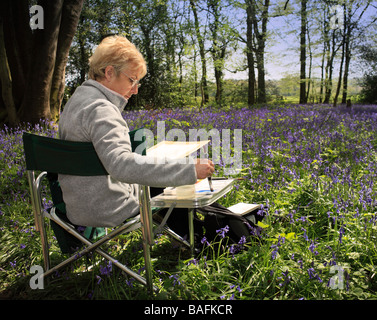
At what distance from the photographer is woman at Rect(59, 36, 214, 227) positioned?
144cm

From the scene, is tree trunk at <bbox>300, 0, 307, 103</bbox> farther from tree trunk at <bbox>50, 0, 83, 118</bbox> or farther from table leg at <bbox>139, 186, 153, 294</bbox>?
table leg at <bbox>139, 186, 153, 294</bbox>

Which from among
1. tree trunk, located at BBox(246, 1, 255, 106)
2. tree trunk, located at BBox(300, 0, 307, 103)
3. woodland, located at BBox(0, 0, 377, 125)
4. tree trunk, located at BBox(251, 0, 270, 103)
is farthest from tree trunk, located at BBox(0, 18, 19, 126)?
tree trunk, located at BBox(300, 0, 307, 103)

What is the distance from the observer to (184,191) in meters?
1.96

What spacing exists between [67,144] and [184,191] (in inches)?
29.4

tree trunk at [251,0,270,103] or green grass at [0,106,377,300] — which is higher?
tree trunk at [251,0,270,103]

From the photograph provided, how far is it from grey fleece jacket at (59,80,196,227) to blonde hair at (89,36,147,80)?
0.11 m

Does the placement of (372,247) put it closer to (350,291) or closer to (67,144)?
(350,291)

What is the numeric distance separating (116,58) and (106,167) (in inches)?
25.5

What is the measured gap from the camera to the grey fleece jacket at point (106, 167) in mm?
1405

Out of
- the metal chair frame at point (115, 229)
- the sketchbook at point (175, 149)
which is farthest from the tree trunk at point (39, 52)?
the sketchbook at point (175, 149)

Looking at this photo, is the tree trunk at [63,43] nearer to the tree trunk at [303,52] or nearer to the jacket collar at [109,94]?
the jacket collar at [109,94]

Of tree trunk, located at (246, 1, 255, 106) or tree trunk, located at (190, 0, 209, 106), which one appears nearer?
tree trunk, located at (246, 1, 255, 106)

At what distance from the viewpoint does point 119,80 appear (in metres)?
1.76
